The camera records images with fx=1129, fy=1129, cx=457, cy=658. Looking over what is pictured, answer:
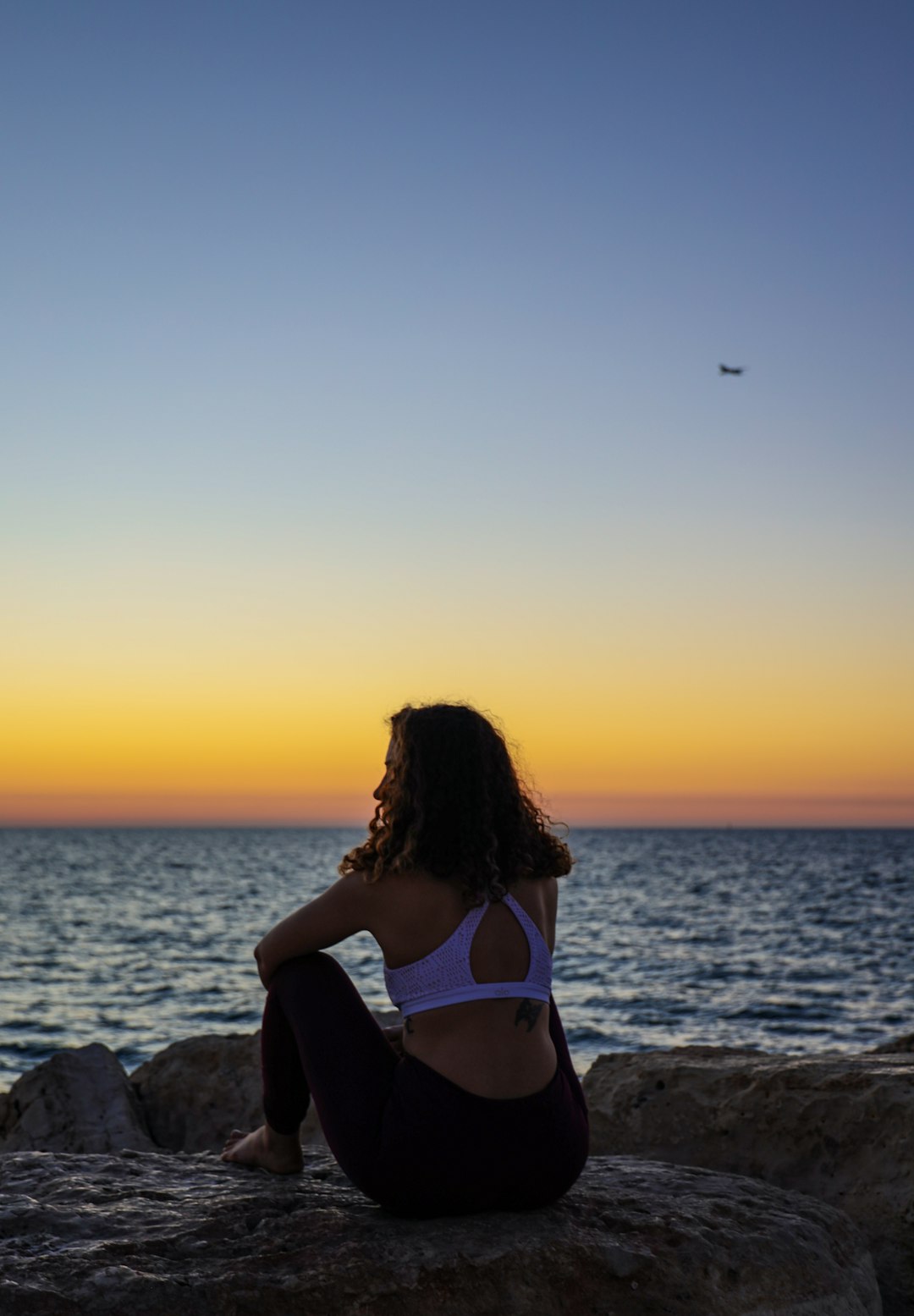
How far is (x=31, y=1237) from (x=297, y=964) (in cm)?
114

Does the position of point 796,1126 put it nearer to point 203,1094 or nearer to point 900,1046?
point 900,1046

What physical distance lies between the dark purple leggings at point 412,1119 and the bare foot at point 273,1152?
0.63 meters

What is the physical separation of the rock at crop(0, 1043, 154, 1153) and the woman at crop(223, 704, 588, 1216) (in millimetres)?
3887

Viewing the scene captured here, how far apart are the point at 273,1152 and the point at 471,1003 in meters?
1.34

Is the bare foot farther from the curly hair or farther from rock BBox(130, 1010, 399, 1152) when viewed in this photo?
rock BBox(130, 1010, 399, 1152)

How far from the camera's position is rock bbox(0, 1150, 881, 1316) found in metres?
3.10

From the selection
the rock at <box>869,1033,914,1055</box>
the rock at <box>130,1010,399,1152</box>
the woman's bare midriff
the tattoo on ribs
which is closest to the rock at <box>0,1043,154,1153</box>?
the rock at <box>130,1010,399,1152</box>

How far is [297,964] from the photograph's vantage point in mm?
3615

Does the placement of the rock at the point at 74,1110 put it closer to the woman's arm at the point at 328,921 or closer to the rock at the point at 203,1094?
the rock at the point at 203,1094

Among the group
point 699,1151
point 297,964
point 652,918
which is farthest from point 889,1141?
point 652,918

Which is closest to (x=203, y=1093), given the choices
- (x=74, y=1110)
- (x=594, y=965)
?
(x=74, y=1110)

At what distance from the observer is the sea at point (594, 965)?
15547 mm

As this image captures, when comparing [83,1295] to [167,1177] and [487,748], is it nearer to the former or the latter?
[167,1177]

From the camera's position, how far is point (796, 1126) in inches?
205
